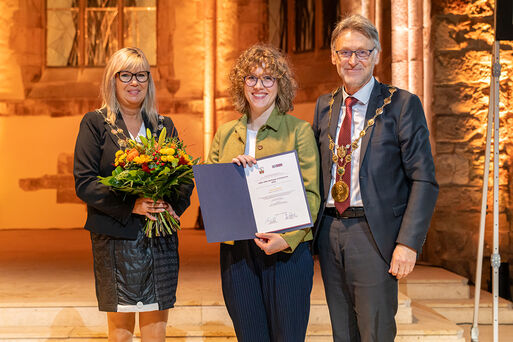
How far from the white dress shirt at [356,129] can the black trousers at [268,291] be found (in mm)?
288

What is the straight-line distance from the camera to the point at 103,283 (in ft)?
8.75

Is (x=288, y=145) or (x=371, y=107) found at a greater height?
(x=371, y=107)

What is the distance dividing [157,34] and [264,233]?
349 inches

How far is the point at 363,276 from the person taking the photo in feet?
7.72

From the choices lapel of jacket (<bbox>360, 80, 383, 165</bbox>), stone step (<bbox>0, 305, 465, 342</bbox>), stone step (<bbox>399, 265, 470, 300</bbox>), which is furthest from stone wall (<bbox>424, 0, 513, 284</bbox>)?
lapel of jacket (<bbox>360, 80, 383, 165</bbox>)

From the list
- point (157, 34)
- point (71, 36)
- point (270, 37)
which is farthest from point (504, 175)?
point (71, 36)

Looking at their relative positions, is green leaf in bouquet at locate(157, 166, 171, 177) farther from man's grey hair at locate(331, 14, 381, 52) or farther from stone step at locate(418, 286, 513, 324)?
stone step at locate(418, 286, 513, 324)

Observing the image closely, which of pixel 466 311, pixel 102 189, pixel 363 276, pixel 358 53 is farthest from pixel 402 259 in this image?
pixel 466 311

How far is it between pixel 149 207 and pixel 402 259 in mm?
1120

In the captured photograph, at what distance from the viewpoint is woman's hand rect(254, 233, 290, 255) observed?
2.28 meters

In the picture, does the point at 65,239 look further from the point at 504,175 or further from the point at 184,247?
the point at 504,175

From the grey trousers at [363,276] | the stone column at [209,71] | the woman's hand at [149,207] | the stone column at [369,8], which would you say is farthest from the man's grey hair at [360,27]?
the stone column at [209,71]

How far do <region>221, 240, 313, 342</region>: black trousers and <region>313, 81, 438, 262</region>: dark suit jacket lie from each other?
1.00 feet

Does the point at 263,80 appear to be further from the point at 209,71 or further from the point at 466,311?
the point at 209,71
